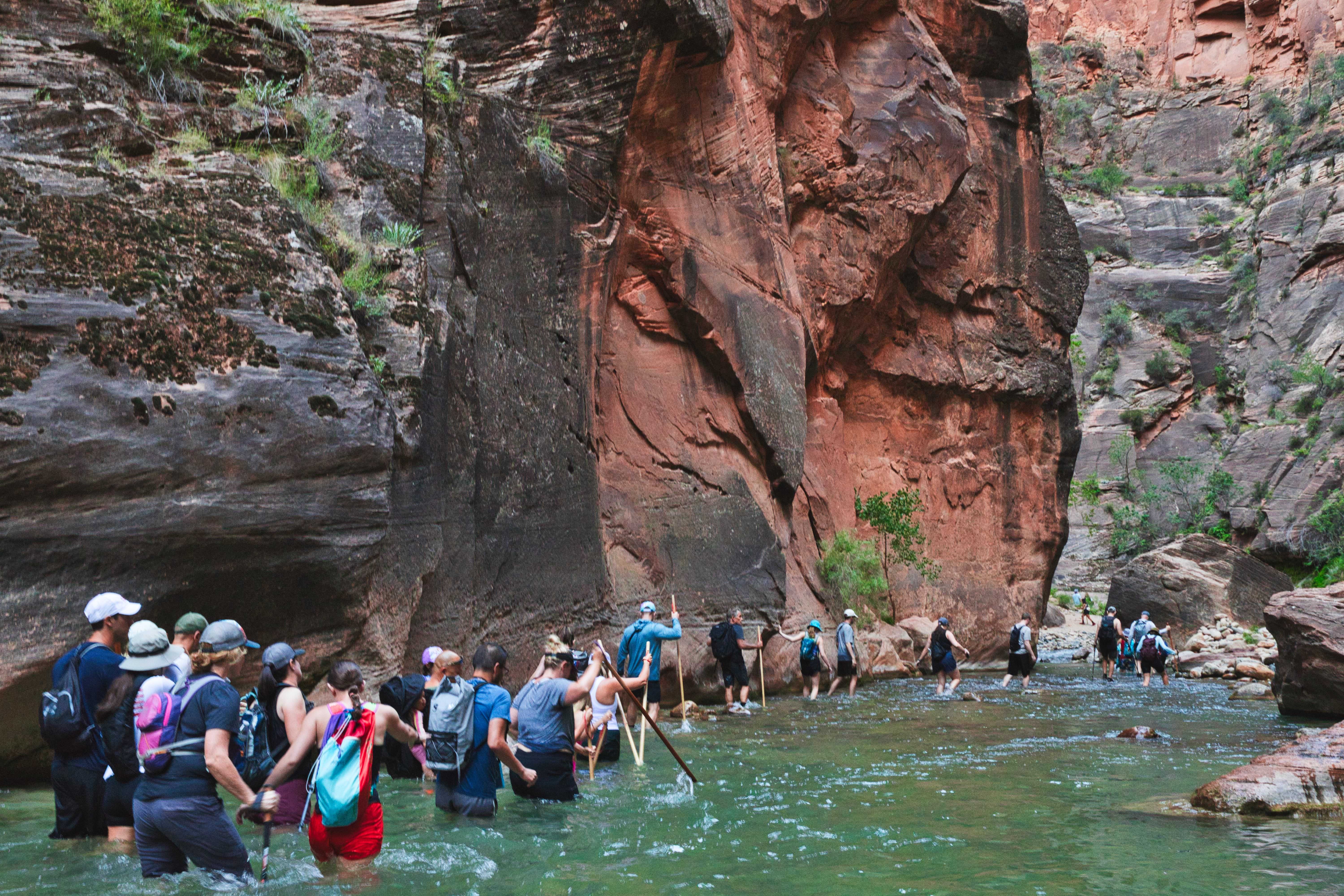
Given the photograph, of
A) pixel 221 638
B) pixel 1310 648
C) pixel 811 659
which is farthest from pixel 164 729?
pixel 1310 648

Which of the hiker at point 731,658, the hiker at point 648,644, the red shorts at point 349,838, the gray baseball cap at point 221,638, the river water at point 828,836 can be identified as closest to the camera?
the gray baseball cap at point 221,638

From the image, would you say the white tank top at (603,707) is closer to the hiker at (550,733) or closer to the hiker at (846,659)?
the hiker at (550,733)

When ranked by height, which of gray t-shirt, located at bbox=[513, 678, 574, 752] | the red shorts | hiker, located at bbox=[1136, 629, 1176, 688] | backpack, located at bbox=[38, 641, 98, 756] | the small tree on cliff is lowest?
hiker, located at bbox=[1136, 629, 1176, 688]

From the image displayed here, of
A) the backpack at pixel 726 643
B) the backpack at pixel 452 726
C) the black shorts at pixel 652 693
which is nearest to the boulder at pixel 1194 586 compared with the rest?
the backpack at pixel 726 643

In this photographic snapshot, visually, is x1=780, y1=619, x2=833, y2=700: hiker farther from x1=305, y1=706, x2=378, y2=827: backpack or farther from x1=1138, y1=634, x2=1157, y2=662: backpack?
x1=305, y1=706, x2=378, y2=827: backpack

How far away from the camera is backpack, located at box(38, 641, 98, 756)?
5965 mm

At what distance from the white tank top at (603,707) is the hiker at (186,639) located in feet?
11.8

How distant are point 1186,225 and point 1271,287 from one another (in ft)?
40.7

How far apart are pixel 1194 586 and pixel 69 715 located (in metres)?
32.7

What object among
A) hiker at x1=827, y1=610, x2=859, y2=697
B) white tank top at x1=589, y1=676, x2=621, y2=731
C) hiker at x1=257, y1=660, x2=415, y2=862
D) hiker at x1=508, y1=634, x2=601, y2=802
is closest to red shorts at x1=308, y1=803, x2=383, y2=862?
hiker at x1=257, y1=660, x2=415, y2=862

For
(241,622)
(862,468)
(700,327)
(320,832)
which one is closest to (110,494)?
(241,622)

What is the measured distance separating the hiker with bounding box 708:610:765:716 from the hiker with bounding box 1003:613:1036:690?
25.0 feet

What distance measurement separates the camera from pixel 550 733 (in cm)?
774

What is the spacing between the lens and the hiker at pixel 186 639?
19.1 feet
